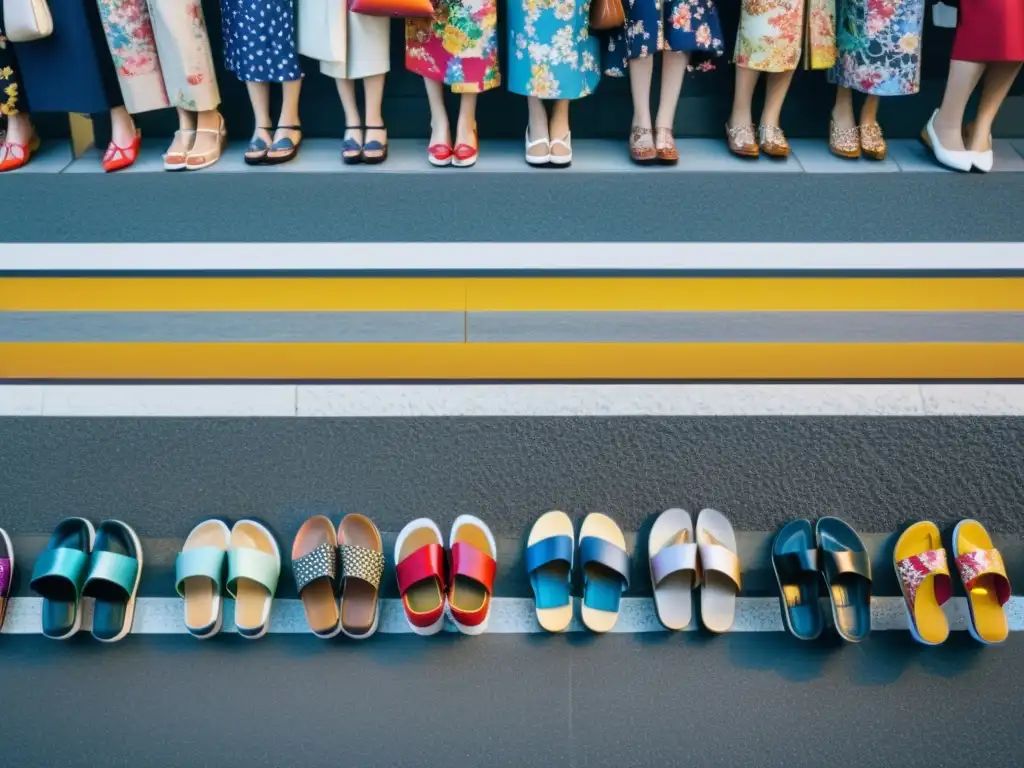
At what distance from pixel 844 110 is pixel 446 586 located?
1.55 metres

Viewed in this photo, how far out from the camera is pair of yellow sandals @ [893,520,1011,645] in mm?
1903

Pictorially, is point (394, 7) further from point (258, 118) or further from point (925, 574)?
point (925, 574)

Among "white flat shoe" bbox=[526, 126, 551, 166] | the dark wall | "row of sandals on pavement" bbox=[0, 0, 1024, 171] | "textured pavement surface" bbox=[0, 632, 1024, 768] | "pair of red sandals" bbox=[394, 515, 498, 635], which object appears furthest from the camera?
the dark wall

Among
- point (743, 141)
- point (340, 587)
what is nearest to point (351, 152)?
point (743, 141)

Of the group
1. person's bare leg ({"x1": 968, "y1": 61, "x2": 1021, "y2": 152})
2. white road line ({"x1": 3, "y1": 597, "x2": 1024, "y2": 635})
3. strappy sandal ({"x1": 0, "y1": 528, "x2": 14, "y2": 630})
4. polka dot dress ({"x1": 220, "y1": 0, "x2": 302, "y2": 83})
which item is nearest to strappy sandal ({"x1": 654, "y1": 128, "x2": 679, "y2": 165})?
person's bare leg ({"x1": 968, "y1": 61, "x2": 1021, "y2": 152})

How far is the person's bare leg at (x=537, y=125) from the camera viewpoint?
2.39 meters

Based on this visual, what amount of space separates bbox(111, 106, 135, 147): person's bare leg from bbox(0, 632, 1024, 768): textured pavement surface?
1.23m

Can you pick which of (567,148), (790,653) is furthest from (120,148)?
(790,653)

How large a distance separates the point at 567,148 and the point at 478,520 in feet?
3.18

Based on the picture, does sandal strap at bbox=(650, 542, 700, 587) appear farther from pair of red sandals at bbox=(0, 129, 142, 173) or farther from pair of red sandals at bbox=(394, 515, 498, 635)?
pair of red sandals at bbox=(0, 129, 142, 173)

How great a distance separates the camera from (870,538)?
2066mm

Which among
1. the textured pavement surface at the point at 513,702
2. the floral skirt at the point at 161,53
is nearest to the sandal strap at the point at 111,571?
the textured pavement surface at the point at 513,702

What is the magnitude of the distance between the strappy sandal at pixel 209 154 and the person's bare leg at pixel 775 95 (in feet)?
4.54

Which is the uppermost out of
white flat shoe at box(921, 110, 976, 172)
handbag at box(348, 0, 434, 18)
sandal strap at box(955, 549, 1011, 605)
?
handbag at box(348, 0, 434, 18)
